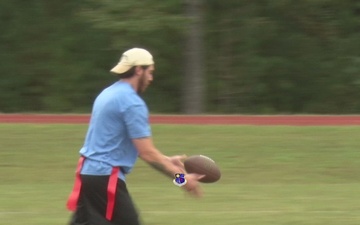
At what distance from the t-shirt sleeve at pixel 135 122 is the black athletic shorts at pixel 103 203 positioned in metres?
0.35

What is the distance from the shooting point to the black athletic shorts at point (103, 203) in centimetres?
571

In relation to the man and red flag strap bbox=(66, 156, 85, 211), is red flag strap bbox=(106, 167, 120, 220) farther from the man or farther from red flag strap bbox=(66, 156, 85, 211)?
red flag strap bbox=(66, 156, 85, 211)

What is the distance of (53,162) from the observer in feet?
47.5

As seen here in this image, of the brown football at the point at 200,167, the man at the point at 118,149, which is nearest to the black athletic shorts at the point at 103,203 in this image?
the man at the point at 118,149

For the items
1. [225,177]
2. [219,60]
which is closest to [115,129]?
[225,177]

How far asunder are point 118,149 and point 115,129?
0.45 feet

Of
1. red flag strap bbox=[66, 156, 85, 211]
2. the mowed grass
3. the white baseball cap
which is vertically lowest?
the mowed grass

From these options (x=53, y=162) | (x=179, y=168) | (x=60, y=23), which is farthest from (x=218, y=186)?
(x=60, y=23)

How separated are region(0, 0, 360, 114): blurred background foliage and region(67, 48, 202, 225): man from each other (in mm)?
16359

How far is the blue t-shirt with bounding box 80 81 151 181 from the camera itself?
221 inches

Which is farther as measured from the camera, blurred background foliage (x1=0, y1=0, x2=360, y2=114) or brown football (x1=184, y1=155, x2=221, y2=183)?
blurred background foliage (x1=0, y1=0, x2=360, y2=114)

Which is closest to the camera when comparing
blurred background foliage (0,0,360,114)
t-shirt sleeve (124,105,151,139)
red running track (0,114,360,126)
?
t-shirt sleeve (124,105,151,139)

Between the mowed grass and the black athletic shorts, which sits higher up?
the black athletic shorts

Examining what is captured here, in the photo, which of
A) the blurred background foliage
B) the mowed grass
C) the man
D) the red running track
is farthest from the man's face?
the blurred background foliage
